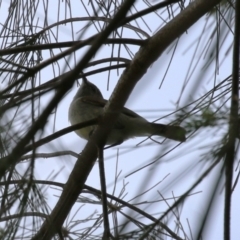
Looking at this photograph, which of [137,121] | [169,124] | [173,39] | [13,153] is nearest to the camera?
[13,153]

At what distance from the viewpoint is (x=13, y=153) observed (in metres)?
1.39

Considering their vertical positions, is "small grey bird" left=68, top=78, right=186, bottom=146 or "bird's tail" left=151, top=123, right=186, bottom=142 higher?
"small grey bird" left=68, top=78, right=186, bottom=146

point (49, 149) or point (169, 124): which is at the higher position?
point (49, 149)

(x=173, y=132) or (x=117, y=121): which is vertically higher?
(x=117, y=121)

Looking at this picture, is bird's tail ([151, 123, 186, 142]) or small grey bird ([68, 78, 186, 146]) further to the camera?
small grey bird ([68, 78, 186, 146])

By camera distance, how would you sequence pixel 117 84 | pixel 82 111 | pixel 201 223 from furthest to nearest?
pixel 82 111 < pixel 117 84 < pixel 201 223

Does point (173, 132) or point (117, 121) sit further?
point (117, 121)

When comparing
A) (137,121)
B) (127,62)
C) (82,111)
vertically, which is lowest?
(127,62)

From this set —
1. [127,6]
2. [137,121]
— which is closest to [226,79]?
[127,6]

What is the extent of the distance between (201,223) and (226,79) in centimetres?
120

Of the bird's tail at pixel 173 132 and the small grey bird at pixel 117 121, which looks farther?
the small grey bird at pixel 117 121

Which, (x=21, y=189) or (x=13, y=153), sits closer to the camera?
(x=13, y=153)

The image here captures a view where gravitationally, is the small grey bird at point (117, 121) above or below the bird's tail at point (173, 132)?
above

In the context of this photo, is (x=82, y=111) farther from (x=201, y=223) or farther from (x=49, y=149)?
(x=201, y=223)
